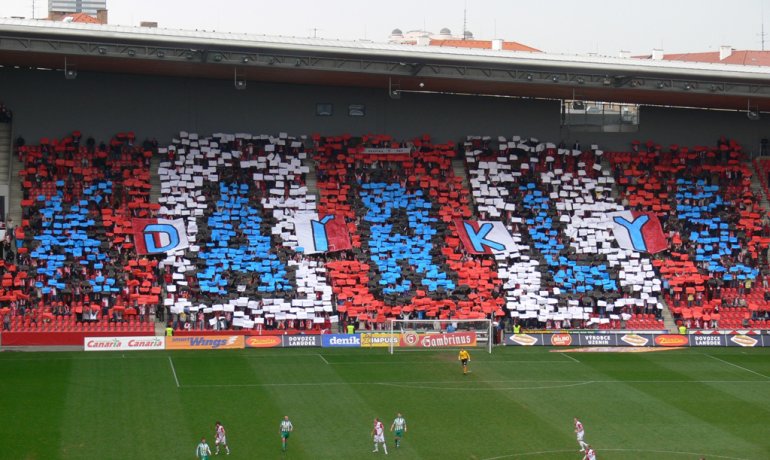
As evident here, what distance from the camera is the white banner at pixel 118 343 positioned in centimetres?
5194

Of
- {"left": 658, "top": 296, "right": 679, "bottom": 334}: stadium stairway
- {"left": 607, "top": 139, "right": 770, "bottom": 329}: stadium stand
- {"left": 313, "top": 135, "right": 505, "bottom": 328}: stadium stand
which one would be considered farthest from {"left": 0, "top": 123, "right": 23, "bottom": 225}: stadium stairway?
{"left": 607, "top": 139, "right": 770, "bottom": 329}: stadium stand

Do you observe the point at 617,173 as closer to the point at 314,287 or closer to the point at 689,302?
the point at 689,302

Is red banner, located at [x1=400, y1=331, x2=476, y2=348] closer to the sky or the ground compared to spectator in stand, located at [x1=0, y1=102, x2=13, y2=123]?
closer to the ground

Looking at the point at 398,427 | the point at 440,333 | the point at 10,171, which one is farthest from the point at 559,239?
the point at 398,427

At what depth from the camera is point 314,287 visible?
58562 millimetres

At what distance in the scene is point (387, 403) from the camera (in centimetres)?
4391

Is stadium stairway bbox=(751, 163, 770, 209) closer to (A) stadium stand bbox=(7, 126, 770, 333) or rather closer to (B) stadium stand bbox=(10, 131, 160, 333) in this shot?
(A) stadium stand bbox=(7, 126, 770, 333)

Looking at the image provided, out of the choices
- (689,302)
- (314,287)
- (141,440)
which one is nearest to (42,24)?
(314,287)

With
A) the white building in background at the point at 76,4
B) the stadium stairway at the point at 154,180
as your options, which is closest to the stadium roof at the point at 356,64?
the stadium stairway at the point at 154,180

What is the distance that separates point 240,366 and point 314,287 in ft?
30.7

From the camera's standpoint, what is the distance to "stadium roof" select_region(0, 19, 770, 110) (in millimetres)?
55969

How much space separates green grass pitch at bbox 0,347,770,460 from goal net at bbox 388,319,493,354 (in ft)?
2.36

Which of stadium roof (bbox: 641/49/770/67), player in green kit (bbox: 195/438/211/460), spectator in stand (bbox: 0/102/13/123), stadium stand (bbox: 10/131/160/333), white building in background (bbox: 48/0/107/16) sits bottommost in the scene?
player in green kit (bbox: 195/438/211/460)

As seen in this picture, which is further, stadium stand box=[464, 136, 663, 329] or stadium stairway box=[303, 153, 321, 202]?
stadium stairway box=[303, 153, 321, 202]
